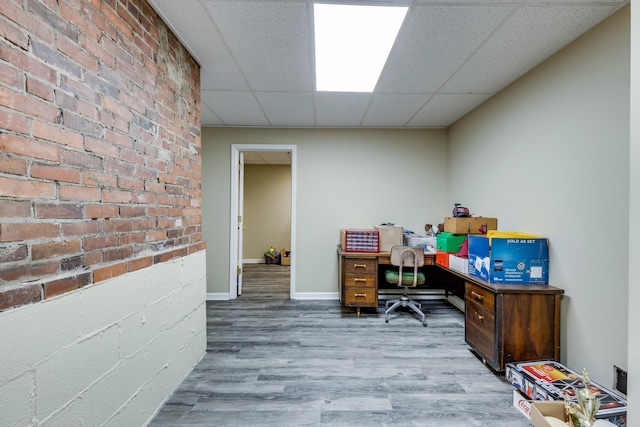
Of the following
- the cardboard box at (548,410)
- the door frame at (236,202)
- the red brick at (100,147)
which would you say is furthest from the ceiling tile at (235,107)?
the cardboard box at (548,410)

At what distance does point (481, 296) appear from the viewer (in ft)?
7.04

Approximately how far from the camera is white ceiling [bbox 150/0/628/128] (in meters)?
1.59

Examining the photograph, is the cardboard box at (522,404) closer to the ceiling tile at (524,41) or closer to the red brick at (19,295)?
the ceiling tile at (524,41)

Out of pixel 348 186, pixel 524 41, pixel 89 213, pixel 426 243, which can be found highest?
pixel 524 41

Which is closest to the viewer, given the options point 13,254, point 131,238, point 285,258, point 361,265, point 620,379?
point 13,254

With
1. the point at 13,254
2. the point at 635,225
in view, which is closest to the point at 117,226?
the point at 13,254

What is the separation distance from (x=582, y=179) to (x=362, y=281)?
7.03 ft

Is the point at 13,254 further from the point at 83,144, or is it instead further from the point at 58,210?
the point at 83,144

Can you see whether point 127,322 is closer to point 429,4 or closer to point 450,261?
point 429,4

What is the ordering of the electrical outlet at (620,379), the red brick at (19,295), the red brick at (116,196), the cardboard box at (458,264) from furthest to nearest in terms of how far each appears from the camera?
the cardboard box at (458,264), the electrical outlet at (620,379), the red brick at (116,196), the red brick at (19,295)

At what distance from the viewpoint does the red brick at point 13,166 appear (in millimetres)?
851

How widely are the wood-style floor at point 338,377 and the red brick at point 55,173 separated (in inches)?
57.3

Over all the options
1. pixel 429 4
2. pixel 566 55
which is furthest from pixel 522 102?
pixel 429 4

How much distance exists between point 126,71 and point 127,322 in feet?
4.23
